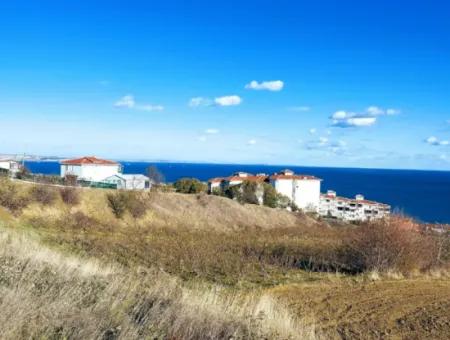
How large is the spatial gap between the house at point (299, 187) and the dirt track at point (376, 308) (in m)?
59.2

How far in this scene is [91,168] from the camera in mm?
54688

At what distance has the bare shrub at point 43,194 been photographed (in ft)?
101

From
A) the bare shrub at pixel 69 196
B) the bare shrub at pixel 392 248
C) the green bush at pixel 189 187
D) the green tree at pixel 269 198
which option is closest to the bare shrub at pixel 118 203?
the bare shrub at pixel 69 196

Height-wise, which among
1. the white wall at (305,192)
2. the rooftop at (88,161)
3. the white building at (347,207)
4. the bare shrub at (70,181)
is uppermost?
the rooftop at (88,161)

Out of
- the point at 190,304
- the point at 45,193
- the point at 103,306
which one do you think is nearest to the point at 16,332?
the point at 103,306

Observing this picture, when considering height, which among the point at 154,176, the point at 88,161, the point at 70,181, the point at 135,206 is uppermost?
the point at 88,161

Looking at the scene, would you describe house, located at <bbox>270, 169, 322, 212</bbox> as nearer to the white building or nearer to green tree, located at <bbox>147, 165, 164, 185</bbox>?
the white building

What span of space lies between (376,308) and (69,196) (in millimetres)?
25816

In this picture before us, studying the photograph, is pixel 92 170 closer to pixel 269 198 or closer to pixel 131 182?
pixel 131 182

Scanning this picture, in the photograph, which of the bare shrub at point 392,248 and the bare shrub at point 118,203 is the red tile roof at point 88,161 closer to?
the bare shrub at point 118,203

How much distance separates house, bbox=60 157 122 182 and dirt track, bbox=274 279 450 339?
44.3 meters

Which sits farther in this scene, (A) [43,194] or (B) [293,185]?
(B) [293,185]

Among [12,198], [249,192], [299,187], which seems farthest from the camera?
[299,187]

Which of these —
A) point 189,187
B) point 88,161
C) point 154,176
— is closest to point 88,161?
point 88,161
